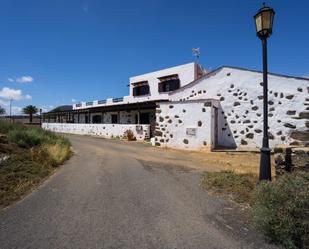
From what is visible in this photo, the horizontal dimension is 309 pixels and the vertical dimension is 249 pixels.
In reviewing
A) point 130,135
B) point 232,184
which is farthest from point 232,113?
point 130,135

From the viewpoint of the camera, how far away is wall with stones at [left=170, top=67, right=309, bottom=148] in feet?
35.2

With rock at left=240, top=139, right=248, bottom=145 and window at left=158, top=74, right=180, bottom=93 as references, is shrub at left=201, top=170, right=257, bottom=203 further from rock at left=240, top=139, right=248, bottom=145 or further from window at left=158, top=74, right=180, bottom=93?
window at left=158, top=74, right=180, bottom=93

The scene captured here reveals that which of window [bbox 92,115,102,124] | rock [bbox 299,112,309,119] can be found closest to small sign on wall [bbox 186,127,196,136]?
rock [bbox 299,112,309,119]

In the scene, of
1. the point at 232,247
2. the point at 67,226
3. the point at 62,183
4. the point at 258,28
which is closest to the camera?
the point at 232,247

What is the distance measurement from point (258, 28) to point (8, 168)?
710 cm

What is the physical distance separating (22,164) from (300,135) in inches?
440

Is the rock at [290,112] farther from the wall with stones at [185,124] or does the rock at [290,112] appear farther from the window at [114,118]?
the window at [114,118]

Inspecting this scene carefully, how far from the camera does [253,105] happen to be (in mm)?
11836

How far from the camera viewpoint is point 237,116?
12.3m

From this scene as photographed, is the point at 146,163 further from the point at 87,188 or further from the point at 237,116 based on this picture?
the point at 237,116

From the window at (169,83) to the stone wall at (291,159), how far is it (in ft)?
56.3

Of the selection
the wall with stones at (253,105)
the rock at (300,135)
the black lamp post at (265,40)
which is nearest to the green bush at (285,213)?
the black lamp post at (265,40)

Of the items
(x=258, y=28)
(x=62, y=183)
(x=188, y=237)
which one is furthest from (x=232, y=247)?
(x=258, y=28)

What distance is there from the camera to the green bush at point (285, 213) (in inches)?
116
